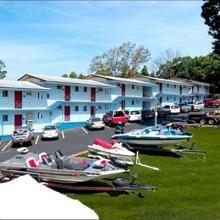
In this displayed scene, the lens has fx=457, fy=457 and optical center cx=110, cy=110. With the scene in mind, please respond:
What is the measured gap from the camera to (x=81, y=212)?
891 centimetres

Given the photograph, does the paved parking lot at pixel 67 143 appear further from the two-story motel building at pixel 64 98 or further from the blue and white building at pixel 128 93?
the blue and white building at pixel 128 93

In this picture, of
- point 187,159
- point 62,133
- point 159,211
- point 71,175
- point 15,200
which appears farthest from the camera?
point 62,133

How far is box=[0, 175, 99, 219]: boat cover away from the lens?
8.76 meters

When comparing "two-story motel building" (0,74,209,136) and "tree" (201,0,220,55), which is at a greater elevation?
"tree" (201,0,220,55)

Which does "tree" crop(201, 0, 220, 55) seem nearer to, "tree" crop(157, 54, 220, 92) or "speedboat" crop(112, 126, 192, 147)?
"speedboat" crop(112, 126, 192, 147)

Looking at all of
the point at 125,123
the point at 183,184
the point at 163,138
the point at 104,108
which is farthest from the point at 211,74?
the point at 183,184

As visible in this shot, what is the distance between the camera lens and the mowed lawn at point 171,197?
16.5 meters

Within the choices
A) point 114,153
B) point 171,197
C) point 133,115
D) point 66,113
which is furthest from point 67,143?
point 171,197

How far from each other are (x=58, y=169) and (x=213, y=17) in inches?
1295

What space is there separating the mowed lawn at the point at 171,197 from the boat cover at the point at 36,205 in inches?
253

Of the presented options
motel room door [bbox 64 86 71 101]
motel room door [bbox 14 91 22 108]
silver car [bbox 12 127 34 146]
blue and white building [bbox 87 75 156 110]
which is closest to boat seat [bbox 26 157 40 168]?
silver car [bbox 12 127 34 146]

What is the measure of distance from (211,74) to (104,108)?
44.6m

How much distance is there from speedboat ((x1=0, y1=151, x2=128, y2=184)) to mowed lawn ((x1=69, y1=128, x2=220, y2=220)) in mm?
887

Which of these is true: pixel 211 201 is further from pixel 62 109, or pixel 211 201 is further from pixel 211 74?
pixel 211 74
